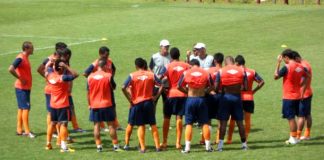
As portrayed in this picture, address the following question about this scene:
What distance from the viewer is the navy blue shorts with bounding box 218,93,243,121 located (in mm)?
18172

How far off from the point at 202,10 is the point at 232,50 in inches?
590

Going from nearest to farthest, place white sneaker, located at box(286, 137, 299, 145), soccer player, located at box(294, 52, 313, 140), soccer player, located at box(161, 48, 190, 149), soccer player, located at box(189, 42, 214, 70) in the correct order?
soccer player, located at box(161, 48, 190, 149) < white sneaker, located at box(286, 137, 299, 145) < soccer player, located at box(294, 52, 313, 140) < soccer player, located at box(189, 42, 214, 70)

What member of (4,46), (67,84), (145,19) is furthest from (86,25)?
(67,84)

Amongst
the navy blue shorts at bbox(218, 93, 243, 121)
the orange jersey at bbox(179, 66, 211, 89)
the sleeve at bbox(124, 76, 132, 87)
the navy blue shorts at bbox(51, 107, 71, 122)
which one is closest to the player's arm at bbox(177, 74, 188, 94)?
the orange jersey at bbox(179, 66, 211, 89)

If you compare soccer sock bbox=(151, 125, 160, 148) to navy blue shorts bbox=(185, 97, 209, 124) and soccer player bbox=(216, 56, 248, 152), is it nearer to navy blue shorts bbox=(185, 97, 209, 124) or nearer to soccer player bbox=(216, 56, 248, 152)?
navy blue shorts bbox=(185, 97, 209, 124)

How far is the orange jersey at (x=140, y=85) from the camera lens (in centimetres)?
1792

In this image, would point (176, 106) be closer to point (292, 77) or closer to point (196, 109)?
point (196, 109)

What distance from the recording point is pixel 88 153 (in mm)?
18281

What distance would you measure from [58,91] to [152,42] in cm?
1975

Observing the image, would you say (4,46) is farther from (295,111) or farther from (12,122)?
(295,111)

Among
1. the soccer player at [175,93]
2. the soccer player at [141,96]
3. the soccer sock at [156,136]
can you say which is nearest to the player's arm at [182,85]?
the soccer player at [175,93]

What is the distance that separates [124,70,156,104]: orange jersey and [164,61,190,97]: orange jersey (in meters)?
0.76

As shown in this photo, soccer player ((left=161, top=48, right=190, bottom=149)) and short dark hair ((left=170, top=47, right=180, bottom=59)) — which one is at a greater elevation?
short dark hair ((left=170, top=47, right=180, bottom=59))

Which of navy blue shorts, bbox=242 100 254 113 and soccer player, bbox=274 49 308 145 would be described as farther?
navy blue shorts, bbox=242 100 254 113
